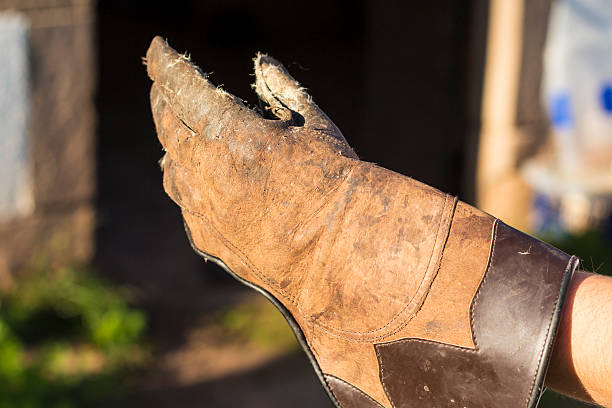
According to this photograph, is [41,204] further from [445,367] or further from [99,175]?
[445,367]

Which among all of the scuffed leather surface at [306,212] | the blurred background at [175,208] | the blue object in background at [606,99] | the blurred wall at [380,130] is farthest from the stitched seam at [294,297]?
the blue object in background at [606,99]

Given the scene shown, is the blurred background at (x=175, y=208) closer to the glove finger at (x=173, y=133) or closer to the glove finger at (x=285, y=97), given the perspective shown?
the glove finger at (x=285, y=97)

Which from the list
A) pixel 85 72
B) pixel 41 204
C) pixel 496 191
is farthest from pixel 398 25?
pixel 41 204

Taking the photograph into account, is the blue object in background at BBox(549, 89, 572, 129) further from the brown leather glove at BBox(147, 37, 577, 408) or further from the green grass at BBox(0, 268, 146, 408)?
the brown leather glove at BBox(147, 37, 577, 408)

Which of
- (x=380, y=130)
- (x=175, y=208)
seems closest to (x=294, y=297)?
(x=380, y=130)

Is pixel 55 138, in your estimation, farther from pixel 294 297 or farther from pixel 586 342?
pixel 586 342

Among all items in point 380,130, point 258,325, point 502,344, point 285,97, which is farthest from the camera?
point 380,130
